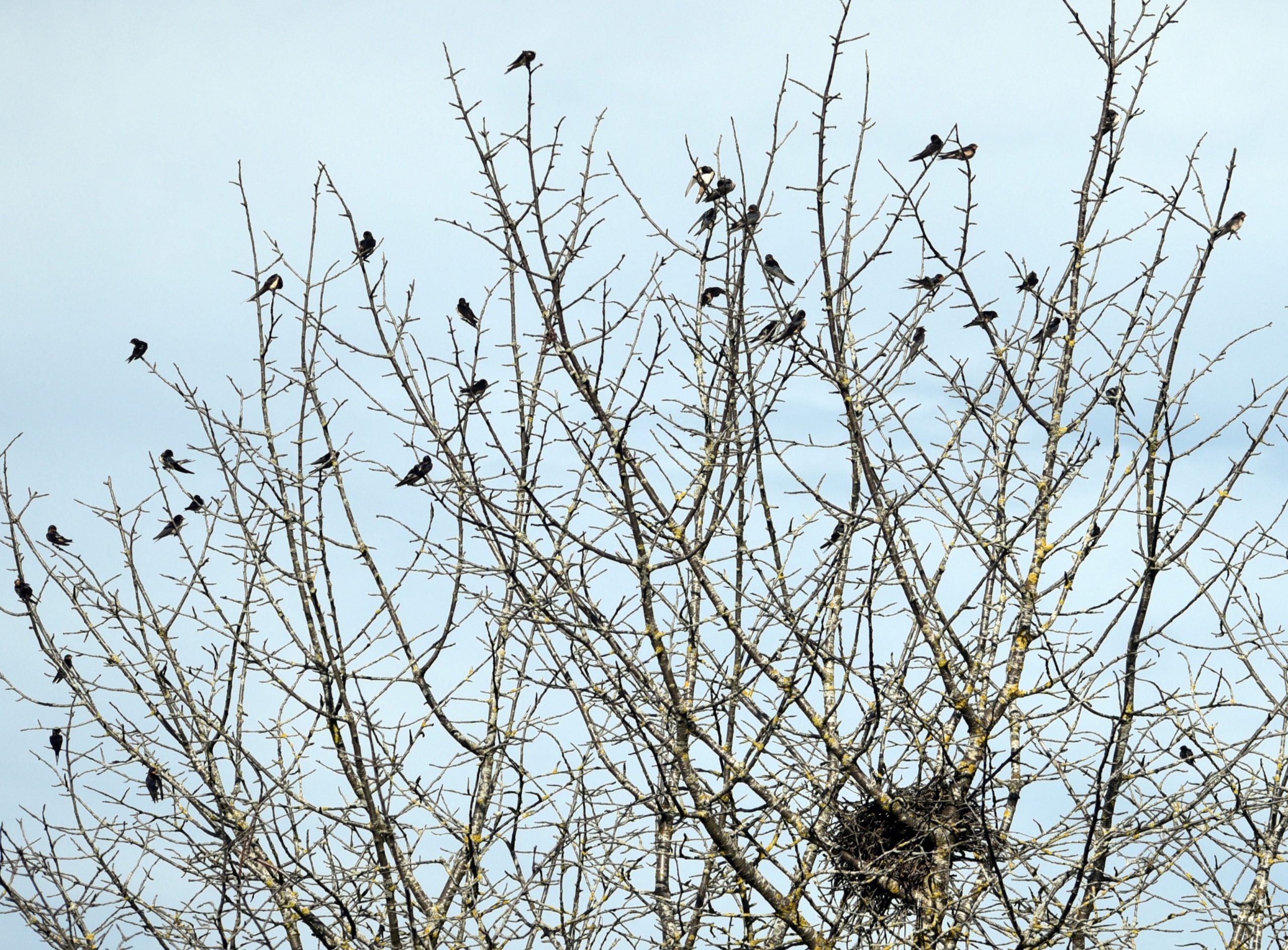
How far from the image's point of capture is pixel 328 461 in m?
6.72

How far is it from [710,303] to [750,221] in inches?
49.5

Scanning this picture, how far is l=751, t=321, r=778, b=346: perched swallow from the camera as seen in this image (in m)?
5.90

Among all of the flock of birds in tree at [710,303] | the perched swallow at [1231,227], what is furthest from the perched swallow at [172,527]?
the perched swallow at [1231,227]

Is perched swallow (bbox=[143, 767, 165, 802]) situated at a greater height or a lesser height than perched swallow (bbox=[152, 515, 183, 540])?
lesser

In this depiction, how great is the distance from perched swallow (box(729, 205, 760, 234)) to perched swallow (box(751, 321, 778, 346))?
43 cm

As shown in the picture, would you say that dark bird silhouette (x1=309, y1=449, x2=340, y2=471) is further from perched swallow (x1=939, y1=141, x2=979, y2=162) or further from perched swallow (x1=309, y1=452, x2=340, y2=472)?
perched swallow (x1=939, y1=141, x2=979, y2=162)

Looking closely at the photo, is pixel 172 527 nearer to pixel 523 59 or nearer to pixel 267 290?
pixel 267 290

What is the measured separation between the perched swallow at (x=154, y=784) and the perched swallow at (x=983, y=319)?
4431 millimetres

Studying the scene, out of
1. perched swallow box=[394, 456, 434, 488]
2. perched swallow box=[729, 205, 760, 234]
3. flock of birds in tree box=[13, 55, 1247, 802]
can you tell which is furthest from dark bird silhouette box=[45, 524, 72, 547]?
perched swallow box=[729, 205, 760, 234]

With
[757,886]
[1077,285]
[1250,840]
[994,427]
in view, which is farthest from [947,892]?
[1077,285]

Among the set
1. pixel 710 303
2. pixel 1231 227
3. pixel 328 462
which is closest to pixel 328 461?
pixel 328 462

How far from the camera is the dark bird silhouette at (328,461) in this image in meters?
6.59

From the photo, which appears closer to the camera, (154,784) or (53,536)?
(154,784)

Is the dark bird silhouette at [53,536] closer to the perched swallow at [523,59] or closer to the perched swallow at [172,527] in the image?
the perched swallow at [172,527]
